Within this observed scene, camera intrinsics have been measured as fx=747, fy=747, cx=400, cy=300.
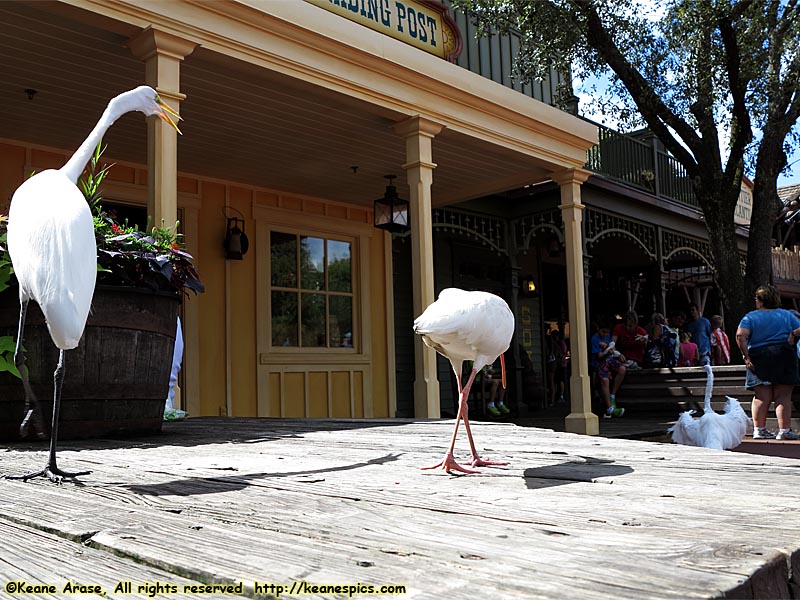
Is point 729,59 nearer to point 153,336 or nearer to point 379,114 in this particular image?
point 379,114

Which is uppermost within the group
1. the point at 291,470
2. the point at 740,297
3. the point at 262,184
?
the point at 262,184

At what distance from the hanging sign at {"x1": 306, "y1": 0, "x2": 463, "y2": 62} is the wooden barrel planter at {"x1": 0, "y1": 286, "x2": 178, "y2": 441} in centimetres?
377

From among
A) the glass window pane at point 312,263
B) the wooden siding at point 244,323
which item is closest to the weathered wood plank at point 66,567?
the wooden siding at point 244,323

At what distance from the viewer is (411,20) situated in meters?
7.65

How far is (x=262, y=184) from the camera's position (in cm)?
938

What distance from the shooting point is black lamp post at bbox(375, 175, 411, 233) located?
859cm

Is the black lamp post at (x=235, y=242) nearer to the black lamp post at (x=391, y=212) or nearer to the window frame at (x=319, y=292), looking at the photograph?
the window frame at (x=319, y=292)

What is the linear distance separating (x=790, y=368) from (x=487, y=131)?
386 centimetres

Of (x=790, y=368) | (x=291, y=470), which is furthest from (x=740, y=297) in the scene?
(x=291, y=470)

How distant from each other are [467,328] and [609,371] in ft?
28.3

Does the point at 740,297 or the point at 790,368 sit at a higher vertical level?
the point at 740,297

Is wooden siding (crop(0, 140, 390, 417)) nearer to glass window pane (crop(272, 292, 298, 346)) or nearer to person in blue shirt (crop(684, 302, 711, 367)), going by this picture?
glass window pane (crop(272, 292, 298, 346))

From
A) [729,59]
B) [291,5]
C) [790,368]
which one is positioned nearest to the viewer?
[291,5]

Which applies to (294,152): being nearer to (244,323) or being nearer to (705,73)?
(244,323)
